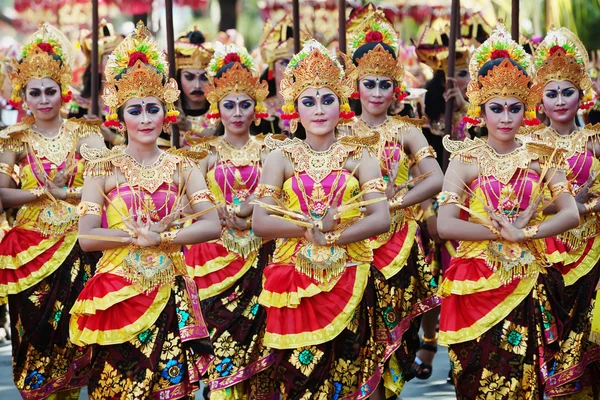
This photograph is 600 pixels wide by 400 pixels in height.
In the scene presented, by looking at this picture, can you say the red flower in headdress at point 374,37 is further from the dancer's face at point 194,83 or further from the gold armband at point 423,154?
the dancer's face at point 194,83

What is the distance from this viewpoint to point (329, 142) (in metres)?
6.79

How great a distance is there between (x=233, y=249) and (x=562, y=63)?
213 cm

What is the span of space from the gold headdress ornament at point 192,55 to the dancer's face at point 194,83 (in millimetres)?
61

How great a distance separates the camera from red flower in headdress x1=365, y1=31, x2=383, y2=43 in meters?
8.30

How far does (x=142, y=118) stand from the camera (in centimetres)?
654

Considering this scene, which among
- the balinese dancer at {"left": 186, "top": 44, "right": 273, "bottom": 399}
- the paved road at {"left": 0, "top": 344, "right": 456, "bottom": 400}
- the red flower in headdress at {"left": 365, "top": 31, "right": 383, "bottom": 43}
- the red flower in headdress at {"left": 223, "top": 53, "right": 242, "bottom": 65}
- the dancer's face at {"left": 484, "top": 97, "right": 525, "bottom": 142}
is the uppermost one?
the red flower in headdress at {"left": 365, "top": 31, "right": 383, "bottom": 43}

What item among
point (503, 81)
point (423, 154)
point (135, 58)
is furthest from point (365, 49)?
point (135, 58)

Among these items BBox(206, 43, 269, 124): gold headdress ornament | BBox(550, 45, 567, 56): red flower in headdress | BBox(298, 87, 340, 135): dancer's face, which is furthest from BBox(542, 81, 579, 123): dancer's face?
BBox(206, 43, 269, 124): gold headdress ornament

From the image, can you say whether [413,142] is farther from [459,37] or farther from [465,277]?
[459,37]

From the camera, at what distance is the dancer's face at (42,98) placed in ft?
26.3

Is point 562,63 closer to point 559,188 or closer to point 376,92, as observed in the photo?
point 376,92

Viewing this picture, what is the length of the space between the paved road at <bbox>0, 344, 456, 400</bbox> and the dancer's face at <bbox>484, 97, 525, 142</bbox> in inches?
96.5

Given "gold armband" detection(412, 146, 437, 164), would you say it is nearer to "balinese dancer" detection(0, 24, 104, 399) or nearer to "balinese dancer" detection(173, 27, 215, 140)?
"balinese dancer" detection(0, 24, 104, 399)

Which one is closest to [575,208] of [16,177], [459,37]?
[16,177]
